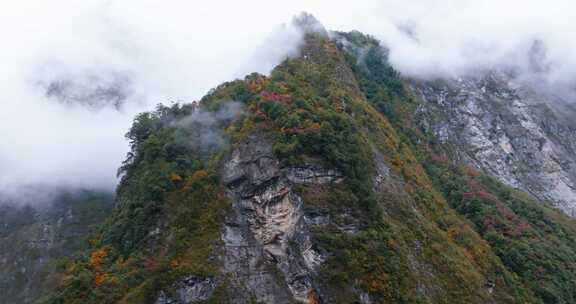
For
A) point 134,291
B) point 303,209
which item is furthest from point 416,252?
point 134,291

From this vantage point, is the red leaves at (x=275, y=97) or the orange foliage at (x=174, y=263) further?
the red leaves at (x=275, y=97)

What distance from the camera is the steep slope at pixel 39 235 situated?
10481 centimetres

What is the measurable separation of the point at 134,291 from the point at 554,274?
55.1 m

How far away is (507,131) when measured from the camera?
449 ft

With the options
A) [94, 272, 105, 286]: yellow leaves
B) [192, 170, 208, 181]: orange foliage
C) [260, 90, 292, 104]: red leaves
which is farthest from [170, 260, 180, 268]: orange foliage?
[260, 90, 292, 104]: red leaves

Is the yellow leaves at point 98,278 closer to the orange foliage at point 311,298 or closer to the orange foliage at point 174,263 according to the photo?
the orange foliage at point 174,263

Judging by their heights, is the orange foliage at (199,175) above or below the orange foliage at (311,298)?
above

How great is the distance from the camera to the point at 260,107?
303ft

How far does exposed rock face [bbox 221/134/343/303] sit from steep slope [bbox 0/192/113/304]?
3382 cm

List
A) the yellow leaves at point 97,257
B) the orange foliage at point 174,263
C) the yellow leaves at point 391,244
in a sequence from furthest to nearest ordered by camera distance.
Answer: the yellow leaves at point 97,257
the yellow leaves at point 391,244
the orange foliage at point 174,263

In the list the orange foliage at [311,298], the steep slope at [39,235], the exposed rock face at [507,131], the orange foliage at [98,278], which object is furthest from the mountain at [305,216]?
the steep slope at [39,235]

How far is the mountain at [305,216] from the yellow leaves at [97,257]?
22cm

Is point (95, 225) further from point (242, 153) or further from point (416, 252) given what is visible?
point (416, 252)

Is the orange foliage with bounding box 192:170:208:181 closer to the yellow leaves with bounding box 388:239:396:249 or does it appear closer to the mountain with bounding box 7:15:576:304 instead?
the mountain with bounding box 7:15:576:304
